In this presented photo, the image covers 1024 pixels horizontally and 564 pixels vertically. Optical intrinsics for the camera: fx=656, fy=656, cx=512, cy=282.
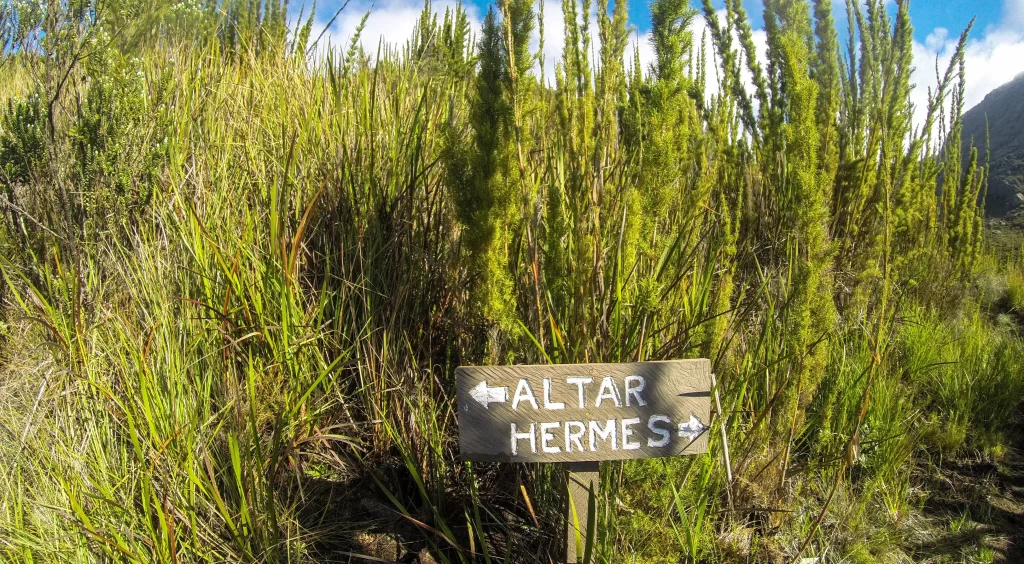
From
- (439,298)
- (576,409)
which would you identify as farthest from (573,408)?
(439,298)

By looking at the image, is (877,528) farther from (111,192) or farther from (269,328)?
(111,192)

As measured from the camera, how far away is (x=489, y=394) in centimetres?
161

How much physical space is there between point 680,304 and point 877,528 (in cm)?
109

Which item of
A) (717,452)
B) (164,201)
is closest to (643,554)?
(717,452)

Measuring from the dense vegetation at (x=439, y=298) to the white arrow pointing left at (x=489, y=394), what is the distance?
0.19 meters

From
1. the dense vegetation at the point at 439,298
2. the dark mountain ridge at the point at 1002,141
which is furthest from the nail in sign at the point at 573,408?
the dark mountain ridge at the point at 1002,141

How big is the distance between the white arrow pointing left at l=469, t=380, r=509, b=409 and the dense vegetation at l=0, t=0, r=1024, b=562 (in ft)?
0.62

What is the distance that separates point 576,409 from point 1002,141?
9.27 m

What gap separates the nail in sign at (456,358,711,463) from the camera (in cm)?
160

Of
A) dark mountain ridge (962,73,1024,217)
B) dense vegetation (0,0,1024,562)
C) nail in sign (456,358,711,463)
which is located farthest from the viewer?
dark mountain ridge (962,73,1024,217)

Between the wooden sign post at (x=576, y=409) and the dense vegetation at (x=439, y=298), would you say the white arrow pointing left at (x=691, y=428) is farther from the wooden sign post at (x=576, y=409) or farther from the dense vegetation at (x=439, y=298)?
the dense vegetation at (x=439, y=298)

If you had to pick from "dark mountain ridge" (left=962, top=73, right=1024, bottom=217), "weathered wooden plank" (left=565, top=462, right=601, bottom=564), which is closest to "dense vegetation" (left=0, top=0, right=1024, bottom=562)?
"weathered wooden plank" (left=565, top=462, right=601, bottom=564)

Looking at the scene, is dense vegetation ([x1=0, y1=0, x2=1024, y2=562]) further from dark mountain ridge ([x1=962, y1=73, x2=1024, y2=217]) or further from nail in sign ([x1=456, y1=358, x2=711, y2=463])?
dark mountain ridge ([x1=962, y1=73, x2=1024, y2=217])

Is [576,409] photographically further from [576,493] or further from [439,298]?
[439,298]
